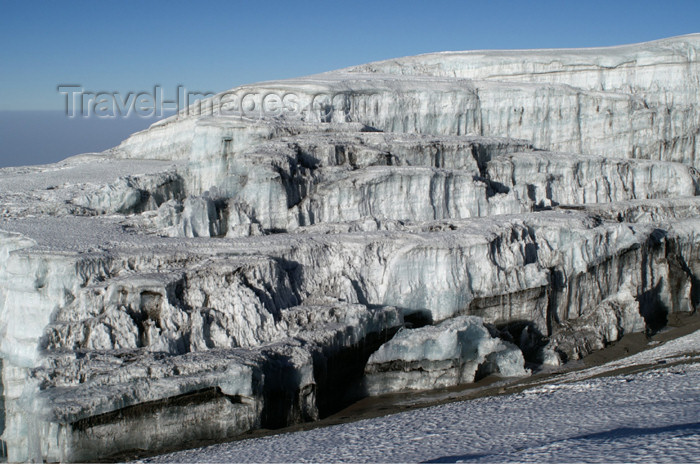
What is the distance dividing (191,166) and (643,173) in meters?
17.9

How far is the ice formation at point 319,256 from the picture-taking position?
1395 cm

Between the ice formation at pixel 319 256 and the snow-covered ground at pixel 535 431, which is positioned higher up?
the ice formation at pixel 319 256

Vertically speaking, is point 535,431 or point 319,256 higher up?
point 319,256

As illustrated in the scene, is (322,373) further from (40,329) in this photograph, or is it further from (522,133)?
(522,133)

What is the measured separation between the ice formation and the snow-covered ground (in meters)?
1.78

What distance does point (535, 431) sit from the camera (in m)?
11.6

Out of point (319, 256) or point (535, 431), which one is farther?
point (319, 256)

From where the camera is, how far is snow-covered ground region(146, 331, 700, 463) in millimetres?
9805

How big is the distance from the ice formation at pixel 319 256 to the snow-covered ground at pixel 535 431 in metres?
1.78

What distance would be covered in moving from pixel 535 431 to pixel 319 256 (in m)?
8.05

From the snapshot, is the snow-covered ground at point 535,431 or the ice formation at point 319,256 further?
the ice formation at point 319,256

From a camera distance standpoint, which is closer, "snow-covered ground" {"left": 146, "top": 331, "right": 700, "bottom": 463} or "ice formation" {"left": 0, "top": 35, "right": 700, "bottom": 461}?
"snow-covered ground" {"left": 146, "top": 331, "right": 700, "bottom": 463}

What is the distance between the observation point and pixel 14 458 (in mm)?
15086

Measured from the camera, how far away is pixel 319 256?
1833 centimetres
